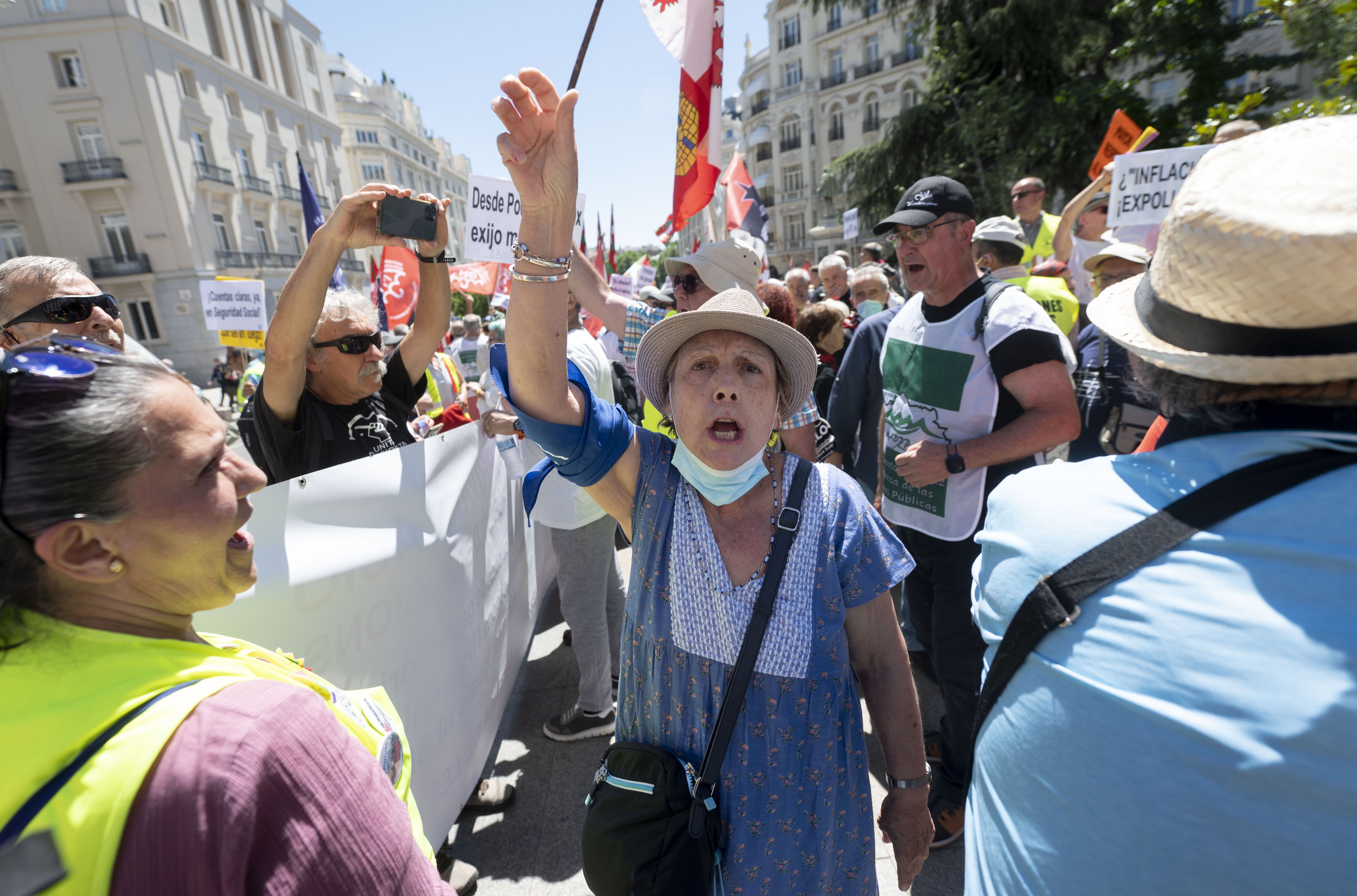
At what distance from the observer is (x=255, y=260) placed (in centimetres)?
3428

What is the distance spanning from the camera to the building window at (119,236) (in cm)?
2961

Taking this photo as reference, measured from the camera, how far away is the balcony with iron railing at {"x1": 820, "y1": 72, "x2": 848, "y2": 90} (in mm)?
42094

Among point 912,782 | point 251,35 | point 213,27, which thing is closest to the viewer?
point 912,782

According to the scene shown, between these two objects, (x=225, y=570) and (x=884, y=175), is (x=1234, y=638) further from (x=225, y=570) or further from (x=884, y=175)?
(x=884, y=175)

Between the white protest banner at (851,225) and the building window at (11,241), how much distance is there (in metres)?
35.7

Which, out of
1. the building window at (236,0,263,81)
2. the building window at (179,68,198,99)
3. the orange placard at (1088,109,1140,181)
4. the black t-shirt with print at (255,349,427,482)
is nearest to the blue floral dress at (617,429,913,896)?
the black t-shirt with print at (255,349,427,482)

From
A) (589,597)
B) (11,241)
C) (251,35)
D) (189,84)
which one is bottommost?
(589,597)

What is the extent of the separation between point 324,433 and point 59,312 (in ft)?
2.79

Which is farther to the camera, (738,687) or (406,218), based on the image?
(406,218)

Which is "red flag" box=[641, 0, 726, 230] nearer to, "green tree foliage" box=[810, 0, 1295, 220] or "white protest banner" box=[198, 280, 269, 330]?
"white protest banner" box=[198, 280, 269, 330]

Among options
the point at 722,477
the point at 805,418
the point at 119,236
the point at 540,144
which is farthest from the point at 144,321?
the point at 722,477

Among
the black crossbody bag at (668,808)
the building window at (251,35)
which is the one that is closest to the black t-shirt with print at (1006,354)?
the black crossbody bag at (668,808)

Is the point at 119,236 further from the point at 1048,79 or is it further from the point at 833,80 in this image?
the point at 833,80

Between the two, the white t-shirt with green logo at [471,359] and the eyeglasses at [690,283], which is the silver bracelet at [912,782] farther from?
the white t-shirt with green logo at [471,359]
